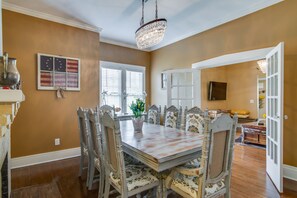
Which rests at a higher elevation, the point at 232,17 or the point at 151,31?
the point at 232,17

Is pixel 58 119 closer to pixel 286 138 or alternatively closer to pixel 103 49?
pixel 103 49

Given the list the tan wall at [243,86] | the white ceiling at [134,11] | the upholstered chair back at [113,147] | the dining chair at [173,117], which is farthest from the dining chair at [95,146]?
the tan wall at [243,86]

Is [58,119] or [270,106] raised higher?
[270,106]

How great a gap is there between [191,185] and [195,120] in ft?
4.41

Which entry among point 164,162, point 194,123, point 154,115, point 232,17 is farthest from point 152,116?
point 232,17

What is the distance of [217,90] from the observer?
19.4ft

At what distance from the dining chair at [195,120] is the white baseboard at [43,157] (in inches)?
99.0

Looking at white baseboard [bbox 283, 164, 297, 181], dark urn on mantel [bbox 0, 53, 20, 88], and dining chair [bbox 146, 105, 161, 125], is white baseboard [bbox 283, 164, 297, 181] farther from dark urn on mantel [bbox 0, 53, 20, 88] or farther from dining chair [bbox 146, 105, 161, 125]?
dark urn on mantel [bbox 0, 53, 20, 88]

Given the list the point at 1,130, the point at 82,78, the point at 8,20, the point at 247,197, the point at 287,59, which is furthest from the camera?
the point at 82,78

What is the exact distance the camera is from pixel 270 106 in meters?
2.69

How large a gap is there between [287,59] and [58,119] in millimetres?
4277

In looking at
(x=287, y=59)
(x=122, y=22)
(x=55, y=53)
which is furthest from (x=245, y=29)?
(x=55, y=53)

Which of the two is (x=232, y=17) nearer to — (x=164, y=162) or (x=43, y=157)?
(x=164, y=162)

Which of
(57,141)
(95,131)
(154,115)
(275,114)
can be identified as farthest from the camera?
(154,115)
